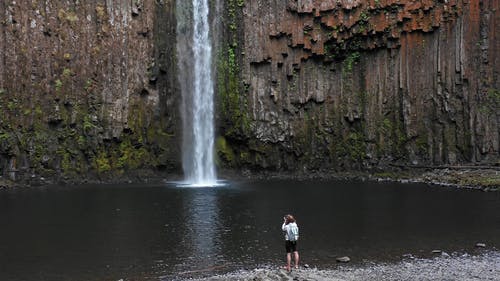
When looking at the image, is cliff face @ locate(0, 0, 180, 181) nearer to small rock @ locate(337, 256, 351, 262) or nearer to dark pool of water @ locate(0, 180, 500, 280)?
dark pool of water @ locate(0, 180, 500, 280)

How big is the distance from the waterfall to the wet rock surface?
27.6 metres

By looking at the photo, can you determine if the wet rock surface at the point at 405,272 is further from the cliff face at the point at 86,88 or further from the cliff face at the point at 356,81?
the cliff face at the point at 86,88

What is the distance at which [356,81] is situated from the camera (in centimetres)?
4597

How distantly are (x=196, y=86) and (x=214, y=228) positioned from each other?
957 inches

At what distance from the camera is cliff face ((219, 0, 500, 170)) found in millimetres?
43000

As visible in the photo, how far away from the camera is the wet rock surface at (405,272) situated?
14348 millimetres

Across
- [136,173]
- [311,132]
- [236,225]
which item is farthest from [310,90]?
[236,225]

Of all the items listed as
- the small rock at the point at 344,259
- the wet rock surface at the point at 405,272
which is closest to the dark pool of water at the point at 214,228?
the small rock at the point at 344,259

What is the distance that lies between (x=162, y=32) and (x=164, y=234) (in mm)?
27304

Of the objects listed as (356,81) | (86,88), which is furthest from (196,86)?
(356,81)

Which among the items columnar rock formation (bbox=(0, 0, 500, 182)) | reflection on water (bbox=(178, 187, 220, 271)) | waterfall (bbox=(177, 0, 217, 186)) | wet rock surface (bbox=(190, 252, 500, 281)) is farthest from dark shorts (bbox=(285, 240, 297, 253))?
columnar rock formation (bbox=(0, 0, 500, 182))

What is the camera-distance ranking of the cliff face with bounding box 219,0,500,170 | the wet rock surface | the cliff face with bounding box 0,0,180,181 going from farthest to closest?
the cliff face with bounding box 219,0,500,170 < the cliff face with bounding box 0,0,180,181 < the wet rock surface

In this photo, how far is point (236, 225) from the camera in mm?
22156

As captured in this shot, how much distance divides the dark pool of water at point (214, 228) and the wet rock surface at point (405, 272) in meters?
0.71
